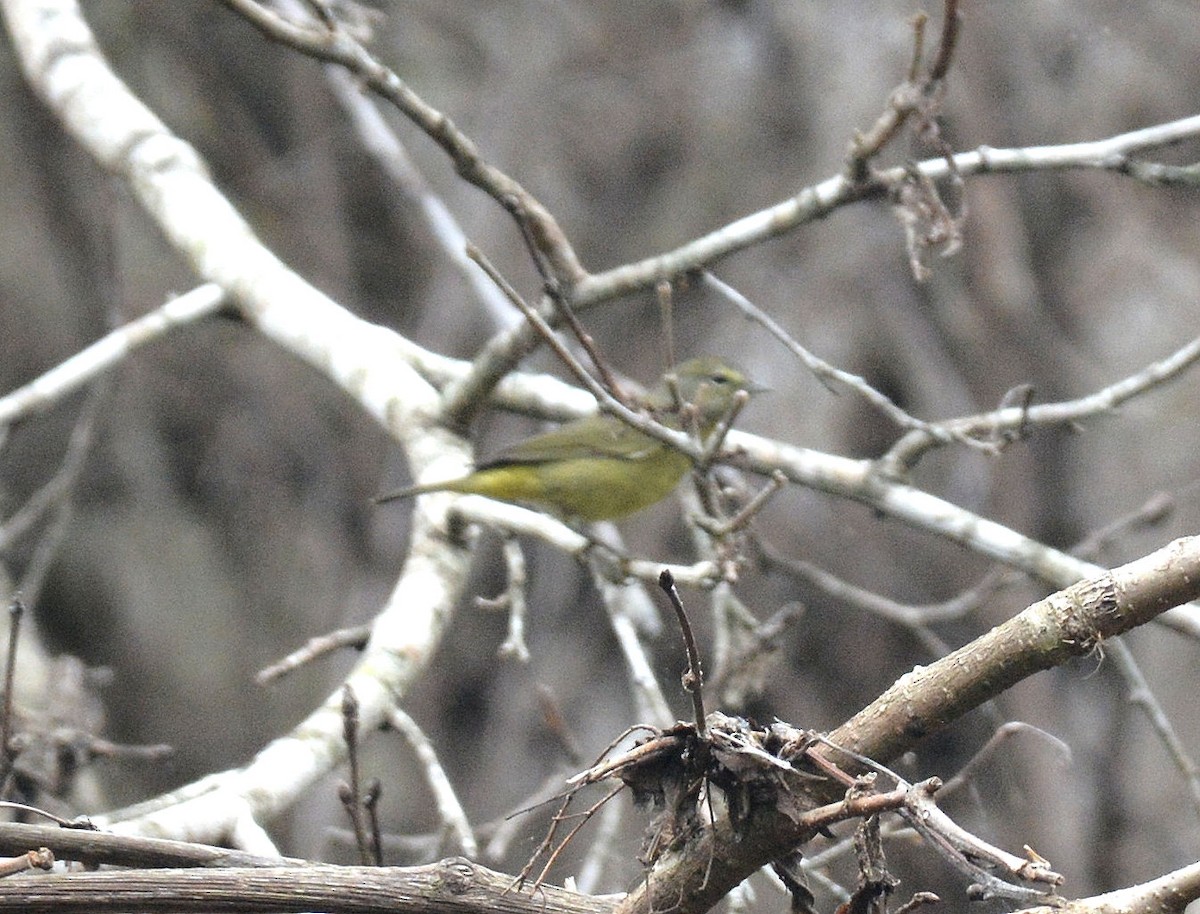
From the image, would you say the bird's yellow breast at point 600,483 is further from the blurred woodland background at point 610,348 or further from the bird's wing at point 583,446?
the blurred woodland background at point 610,348

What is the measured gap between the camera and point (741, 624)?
4023 millimetres

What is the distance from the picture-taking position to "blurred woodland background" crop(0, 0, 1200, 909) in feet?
22.1

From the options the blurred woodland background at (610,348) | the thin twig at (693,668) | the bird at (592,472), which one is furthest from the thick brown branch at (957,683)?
the blurred woodland background at (610,348)

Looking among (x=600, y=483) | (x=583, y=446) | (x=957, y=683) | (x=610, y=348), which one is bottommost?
(x=957, y=683)

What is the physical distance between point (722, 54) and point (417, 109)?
4.70 m

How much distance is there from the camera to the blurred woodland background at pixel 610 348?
22.1 ft

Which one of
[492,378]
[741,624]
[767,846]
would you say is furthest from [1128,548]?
[767,846]

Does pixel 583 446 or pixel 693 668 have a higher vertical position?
pixel 583 446

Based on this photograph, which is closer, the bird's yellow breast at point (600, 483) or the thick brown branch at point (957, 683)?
the thick brown branch at point (957, 683)

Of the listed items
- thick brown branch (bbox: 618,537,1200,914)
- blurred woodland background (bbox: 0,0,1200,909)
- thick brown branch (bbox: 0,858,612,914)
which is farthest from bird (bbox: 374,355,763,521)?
thick brown branch (bbox: 618,537,1200,914)


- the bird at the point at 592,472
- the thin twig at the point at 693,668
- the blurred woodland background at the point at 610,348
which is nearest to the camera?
the thin twig at the point at 693,668

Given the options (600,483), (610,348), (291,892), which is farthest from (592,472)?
(291,892)

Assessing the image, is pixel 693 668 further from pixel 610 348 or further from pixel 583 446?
pixel 610 348

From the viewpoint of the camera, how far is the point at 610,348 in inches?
287
